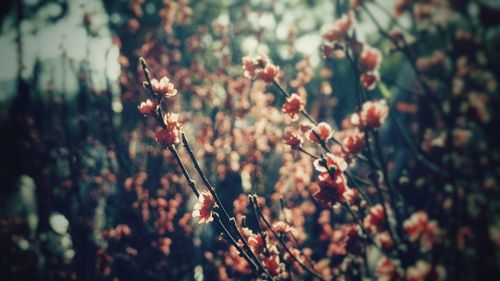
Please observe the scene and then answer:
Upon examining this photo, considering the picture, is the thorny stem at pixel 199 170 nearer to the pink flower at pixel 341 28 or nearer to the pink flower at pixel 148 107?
the pink flower at pixel 148 107

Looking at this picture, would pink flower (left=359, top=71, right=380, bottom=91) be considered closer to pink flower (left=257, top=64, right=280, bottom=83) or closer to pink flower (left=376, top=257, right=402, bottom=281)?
pink flower (left=257, top=64, right=280, bottom=83)

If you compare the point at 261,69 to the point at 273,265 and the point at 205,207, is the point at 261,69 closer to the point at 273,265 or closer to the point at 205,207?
the point at 205,207

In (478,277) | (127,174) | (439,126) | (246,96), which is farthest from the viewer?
(246,96)

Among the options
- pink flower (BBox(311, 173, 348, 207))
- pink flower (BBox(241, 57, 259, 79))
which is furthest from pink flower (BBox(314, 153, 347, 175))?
pink flower (BBox(241, 57, 259, 79))

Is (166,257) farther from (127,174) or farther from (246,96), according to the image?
(246,96)

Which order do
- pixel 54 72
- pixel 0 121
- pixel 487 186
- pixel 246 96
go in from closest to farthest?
1. pixel 487 186
2. pixel 54 72
3. pixel 246 96
4. pixel 0 121

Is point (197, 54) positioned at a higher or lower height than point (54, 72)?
higher

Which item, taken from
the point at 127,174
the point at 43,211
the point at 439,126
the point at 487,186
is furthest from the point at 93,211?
the point at 439,126

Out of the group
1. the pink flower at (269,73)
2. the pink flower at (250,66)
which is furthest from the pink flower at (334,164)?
the pink flower at (250,66)
